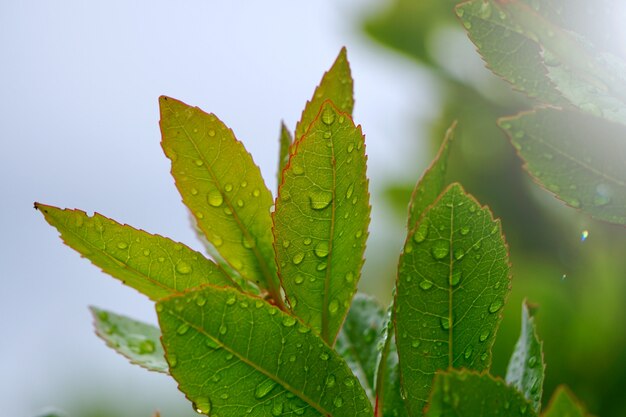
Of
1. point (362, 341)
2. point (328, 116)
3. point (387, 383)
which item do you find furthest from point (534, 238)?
point (328, 116)

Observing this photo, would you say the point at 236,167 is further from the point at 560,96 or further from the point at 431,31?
the point at 431,31

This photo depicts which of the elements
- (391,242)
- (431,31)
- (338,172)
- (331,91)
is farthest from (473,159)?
(338,172)

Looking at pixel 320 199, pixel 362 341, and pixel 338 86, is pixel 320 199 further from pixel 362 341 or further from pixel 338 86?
pixel 362 341

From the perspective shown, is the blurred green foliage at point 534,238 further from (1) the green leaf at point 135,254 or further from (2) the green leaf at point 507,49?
(1) the green leaf at point 135,254

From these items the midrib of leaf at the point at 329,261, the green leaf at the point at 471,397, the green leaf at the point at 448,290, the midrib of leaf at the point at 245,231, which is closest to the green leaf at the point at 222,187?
the midrib of leaf at the point at 245,231

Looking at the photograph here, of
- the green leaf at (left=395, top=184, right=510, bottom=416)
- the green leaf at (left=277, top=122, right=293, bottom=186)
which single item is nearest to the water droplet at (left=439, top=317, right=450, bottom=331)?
the green leaf at (left=395, top=184, right=510, bottom=416)
